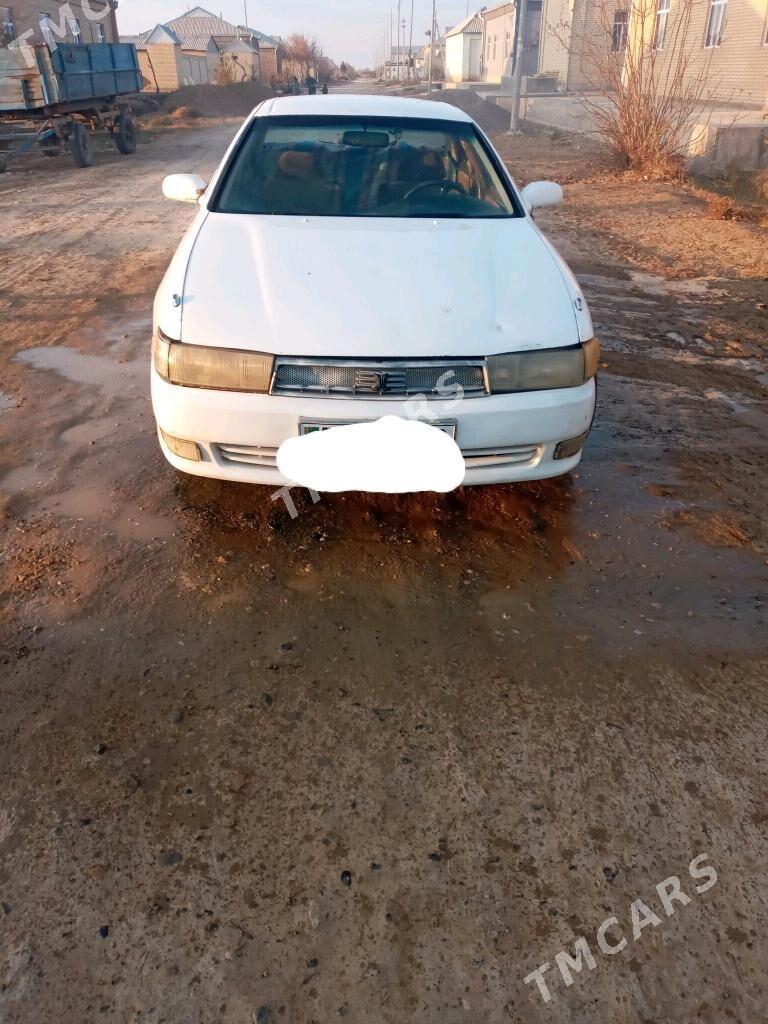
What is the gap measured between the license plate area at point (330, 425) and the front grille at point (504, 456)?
128mm

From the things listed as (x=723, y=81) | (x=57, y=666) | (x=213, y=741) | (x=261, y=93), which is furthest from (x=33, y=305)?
(x=261, y=93)

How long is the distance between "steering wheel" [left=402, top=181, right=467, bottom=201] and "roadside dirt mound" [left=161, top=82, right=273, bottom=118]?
117ft

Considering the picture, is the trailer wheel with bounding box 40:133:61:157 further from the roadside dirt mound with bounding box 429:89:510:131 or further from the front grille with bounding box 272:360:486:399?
the front grille with bounding box 272:360:486:399

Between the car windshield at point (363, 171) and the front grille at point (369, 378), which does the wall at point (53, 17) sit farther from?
the front grille at point (369, 378)

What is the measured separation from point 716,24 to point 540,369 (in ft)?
72.4

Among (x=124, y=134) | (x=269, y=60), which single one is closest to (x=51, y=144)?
(x=124, y=134)

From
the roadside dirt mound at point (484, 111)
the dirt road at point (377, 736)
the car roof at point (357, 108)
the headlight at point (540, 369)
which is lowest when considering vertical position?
the roadside dirt mound at point (484, 111)

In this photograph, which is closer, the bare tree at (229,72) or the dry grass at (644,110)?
the dry grass at (644,110)

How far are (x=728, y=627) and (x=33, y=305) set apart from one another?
554 centimetres

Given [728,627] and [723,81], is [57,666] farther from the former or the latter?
[723,81]

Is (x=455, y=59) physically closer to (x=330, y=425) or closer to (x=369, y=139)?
(x=369, y=139)

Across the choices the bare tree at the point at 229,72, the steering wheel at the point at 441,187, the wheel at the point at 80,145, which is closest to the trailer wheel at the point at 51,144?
the wheel at the point at 80,145

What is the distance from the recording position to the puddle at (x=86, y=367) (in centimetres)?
440

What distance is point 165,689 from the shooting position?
7.50 feet
